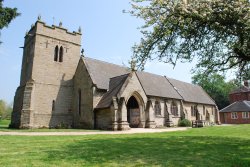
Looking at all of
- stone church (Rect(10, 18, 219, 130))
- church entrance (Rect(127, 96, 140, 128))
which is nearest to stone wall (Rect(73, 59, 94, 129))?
stone church (Rect(10, 18, 219, 130))

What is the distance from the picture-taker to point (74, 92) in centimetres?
3291

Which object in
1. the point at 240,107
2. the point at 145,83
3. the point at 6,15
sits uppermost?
the point at 6,15

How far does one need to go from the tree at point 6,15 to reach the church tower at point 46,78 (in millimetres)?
13105

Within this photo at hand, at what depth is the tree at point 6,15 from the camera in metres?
16.7

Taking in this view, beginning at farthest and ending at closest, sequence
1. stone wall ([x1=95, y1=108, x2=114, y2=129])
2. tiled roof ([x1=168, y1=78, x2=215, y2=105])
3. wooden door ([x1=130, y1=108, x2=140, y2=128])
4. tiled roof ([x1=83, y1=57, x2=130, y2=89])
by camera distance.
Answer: tiled roof ([x1=168, y1=78, x2=215, y2=105]), wooden door ([x1=130, y1=108, x2=140, y2=128]), tiled roof ([x1=83, y1=57, x2=130, y2=89]), stone wall ([x1=95, y1=108, x2=114, y2=129])

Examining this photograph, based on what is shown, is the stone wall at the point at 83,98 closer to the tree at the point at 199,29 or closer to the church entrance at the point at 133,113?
the church entrance at the point at 133,113

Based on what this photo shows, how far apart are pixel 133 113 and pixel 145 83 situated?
19.0ft

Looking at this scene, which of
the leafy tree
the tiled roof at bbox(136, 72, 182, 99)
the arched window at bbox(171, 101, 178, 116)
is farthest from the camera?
the leafy tree

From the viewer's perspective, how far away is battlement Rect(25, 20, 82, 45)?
31312 mm

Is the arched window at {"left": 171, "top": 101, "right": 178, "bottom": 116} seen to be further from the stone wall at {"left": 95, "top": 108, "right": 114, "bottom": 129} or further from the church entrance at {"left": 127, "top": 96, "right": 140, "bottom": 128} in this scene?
the stone wall at {"left": 95, "top": 108, "right": 114, "bottom": 129}

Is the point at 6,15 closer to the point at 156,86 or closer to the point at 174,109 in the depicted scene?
the point at 156,86

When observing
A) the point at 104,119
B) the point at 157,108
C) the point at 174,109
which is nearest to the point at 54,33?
the point at 104,119

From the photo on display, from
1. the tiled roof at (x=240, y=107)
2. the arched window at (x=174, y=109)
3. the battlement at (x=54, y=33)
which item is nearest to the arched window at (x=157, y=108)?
the arched window at (x=174, y=109)

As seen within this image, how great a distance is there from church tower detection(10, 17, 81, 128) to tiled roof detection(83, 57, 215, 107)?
11.6 ft
